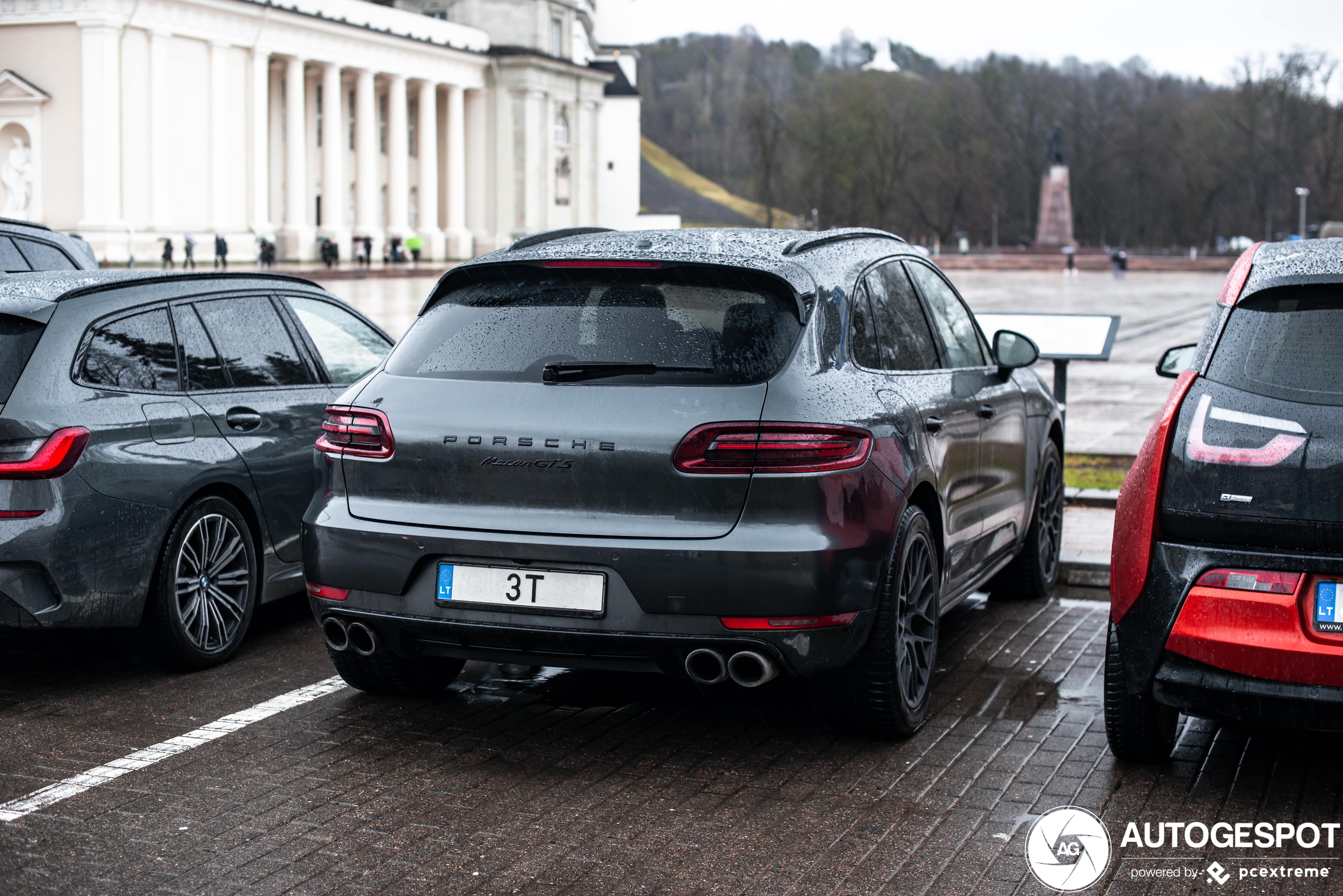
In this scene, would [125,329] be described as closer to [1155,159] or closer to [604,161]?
[604,161]

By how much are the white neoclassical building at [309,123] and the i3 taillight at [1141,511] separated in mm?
64066

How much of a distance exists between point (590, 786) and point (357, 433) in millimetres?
1328

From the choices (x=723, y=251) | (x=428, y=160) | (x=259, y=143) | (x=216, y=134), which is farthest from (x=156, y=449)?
(x=428, y=160)

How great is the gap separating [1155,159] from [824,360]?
440ft

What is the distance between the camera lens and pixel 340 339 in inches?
293

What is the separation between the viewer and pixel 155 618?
580 centimetres

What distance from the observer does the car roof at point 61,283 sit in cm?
570

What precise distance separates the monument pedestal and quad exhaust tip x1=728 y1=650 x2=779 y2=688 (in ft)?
306

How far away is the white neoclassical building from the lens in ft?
219

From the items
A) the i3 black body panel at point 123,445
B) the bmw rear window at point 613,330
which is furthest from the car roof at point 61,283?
the bmw rear window at point 613,330

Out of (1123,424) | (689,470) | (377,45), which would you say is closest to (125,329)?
(689,470)

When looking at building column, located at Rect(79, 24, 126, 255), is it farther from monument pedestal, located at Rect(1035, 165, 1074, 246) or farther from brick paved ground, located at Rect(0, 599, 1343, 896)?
brick paved ground, located at Rect(0, 599, 1343, 896)

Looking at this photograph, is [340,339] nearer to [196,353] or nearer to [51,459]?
[196,353]

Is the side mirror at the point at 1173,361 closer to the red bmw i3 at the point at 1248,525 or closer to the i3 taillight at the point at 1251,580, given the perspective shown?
the red bmw i3 at the point at 1248,525
